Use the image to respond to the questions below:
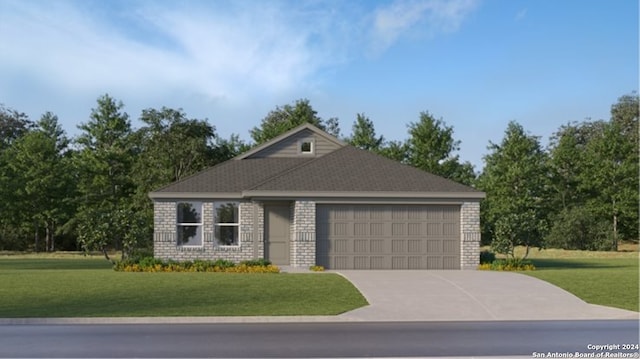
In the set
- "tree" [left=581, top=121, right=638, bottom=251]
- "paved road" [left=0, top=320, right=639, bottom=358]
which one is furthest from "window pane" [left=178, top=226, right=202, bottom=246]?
"tree" [left=581, top=121, right=638, bottom=251]

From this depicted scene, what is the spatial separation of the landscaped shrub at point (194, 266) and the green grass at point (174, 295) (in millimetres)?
2053

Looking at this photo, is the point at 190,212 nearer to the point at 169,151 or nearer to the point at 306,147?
the point at 306,147

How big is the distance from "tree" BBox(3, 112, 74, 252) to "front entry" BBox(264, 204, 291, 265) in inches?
1115

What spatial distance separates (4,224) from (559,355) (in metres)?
52.5

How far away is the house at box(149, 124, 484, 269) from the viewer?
94.3 feet

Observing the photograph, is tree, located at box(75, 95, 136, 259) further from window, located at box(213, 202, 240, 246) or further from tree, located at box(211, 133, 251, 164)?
window, located at box(213, 202, 240, 246)

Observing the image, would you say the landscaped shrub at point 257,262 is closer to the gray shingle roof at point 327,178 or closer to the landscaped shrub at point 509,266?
the gray shingle roof at point 327,178

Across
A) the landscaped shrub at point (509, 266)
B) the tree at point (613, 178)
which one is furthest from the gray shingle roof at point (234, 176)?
the tree at point (613, 178)

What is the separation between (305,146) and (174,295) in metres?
16.0

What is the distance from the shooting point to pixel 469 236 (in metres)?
29.1

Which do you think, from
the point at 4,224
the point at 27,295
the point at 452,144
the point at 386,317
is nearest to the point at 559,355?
the point at 386,317

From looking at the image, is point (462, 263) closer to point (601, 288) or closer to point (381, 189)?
point (381, 189)

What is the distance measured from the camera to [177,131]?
5397 cm

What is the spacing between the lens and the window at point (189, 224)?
3028cm
